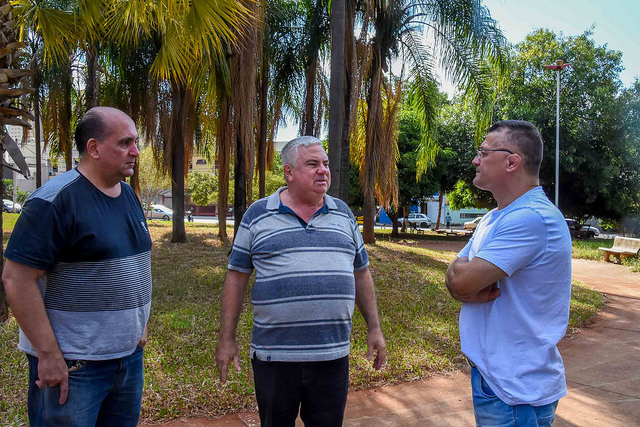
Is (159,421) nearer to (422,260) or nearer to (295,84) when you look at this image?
(422,260)

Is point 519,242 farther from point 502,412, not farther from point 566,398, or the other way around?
point 566,398

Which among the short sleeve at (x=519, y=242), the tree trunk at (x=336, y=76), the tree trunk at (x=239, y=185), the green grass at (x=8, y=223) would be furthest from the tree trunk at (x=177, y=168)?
the short sleeve at (x=519, y=242)

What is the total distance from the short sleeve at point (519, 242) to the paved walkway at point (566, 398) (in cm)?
233

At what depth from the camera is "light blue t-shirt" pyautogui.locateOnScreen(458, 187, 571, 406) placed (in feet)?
6.69

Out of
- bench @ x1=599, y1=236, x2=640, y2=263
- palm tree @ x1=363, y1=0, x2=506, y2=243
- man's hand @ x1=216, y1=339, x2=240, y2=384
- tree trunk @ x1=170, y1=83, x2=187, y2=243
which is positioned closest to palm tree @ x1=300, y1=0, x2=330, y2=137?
palm tree @ x1=363, y1=0, x2=506, y2=243

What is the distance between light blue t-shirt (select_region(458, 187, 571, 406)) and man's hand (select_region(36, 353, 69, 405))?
1.69 m

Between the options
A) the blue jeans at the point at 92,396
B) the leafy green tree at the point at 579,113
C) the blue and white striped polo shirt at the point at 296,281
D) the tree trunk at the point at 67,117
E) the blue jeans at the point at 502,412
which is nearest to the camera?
the blue jeans at the point at 502,412

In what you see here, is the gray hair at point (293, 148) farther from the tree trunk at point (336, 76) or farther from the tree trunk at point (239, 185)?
the tree trunk at point (239, 185)

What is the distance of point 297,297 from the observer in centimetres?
258

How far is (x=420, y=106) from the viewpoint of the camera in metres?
12.8

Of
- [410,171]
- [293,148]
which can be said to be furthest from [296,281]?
[410,171]

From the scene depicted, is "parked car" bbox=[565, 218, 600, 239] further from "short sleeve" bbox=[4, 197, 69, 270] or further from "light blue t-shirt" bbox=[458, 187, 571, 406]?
"short sleeve" bbox=[4, 197, 69, 270]

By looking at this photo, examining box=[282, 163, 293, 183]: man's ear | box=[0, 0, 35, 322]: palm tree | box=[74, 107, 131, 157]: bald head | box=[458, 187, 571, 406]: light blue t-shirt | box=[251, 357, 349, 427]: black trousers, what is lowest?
box=[251, 357, 349, 427]: black trousers

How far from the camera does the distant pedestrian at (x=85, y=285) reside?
211cm
